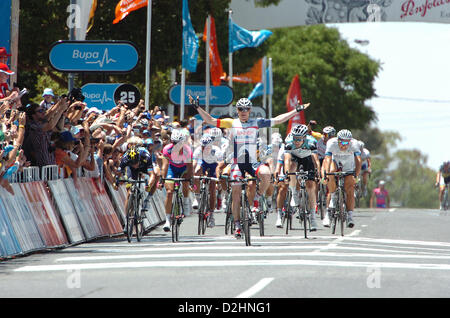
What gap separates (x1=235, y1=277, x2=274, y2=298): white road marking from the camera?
404 inches

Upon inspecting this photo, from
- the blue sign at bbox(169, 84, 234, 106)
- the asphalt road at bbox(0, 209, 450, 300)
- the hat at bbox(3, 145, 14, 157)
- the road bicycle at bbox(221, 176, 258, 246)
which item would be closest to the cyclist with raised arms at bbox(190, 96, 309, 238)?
the road bicycle at bbox(221, 176, 258, 246)

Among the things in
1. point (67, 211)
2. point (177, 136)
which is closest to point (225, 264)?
point (67, 211)

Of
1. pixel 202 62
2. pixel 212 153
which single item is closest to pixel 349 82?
pixel 202 62

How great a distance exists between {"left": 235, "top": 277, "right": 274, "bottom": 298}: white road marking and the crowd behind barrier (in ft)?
13.9

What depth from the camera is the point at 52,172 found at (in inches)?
679

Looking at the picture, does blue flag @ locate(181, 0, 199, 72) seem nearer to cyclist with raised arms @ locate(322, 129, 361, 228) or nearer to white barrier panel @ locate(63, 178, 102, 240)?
cyclist with raised arms @ locate(322, 129, 361, 228)

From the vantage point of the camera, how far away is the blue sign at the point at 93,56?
21703mm

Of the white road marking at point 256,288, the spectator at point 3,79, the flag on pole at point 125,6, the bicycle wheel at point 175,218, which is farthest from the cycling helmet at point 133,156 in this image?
the flag on pole at point 125,6

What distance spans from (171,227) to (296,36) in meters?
61.9

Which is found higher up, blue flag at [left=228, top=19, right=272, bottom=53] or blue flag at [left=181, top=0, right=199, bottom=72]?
blue flag at [left=228, top=19, right=272, bottom=53]

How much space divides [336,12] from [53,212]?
33.9 meters

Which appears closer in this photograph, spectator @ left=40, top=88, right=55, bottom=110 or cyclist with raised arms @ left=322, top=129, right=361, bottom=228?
spectator @ left=40, top=88, right=55, bottom=110

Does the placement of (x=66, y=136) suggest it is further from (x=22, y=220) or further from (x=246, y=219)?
(x=246, y=219)

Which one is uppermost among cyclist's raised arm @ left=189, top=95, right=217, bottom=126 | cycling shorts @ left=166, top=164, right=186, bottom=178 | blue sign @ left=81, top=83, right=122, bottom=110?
blue sign @ left=81, top=83, right=122, bottom=110
